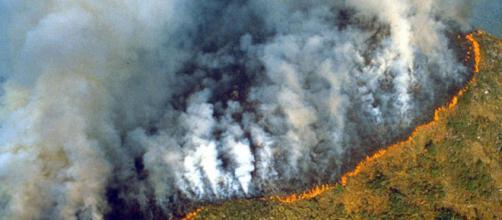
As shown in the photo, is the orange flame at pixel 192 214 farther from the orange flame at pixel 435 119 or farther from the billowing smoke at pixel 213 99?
the orange flame at pixel 435 119

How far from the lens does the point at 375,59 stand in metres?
42.3

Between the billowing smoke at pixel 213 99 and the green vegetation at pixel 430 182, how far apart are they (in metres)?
1.12

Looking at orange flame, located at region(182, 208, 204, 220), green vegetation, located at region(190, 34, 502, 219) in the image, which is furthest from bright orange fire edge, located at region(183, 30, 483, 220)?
green vegetation, located at region(190, 34, 502, 219)

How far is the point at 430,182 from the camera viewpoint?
124 ft

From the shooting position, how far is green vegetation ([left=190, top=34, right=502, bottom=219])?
118 feet

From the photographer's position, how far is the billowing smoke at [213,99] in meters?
36.7

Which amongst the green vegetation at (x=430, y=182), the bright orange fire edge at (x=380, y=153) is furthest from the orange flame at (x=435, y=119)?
the green vegetation at (x=430, y=182)

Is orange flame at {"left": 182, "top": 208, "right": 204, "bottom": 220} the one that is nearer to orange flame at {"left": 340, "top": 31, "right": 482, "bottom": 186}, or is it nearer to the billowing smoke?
the billowing smoke

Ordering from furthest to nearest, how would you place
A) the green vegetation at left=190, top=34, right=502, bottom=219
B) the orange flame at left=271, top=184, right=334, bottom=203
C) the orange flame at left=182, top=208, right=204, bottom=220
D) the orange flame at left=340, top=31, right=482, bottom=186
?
the orange flame at left=340, top=31, right=482, bottom=186 → the green vegetation at left=190, top=34, right=502, bottom=219 → the orange flame at left=271, top=184, right=334, bottom=203 → the orange flame at left=182, top=208, right=204, bottom=220

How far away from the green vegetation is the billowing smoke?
3.68 ft

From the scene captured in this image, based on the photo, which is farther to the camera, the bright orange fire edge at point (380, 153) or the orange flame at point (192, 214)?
the bright orange fire edge at point (380, 153)

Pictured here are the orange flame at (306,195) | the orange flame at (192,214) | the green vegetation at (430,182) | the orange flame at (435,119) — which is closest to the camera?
the orange flame at (192,214)

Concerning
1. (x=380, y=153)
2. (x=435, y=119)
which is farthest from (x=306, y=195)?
(x=435, y=119)

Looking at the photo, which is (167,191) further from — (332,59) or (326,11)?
(326,11)
